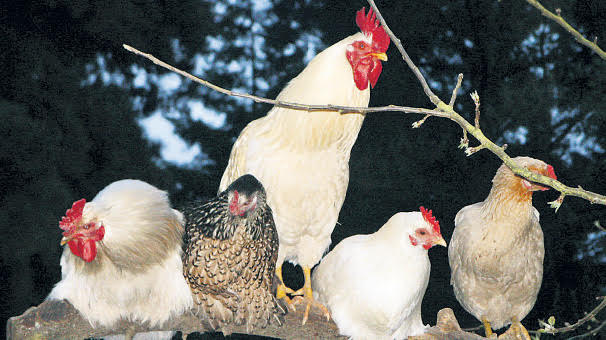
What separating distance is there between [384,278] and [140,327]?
912 millimetres

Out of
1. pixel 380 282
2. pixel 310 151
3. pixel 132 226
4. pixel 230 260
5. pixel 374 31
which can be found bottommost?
pixel 380 282

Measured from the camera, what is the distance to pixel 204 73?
4414 mm

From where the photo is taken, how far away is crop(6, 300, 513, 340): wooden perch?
6.49 ft

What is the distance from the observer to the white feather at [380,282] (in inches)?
87.2

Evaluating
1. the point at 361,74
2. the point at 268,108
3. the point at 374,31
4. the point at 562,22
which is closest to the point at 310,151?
the point at 361,74

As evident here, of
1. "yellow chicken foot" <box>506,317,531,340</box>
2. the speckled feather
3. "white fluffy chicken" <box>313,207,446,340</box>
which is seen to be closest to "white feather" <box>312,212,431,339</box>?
"white fluffy chicken" <box>313,207,446,340</box>

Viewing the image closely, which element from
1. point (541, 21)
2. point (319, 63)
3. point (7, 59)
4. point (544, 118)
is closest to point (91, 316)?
point (319, 63)

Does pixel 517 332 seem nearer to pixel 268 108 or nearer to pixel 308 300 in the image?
pixel 308 300

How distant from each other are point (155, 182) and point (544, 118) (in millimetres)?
3020

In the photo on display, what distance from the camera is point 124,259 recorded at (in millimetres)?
1990

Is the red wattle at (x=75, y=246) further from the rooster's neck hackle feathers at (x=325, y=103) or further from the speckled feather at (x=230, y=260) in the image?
the rooster's neck hackle feathers at (x=325, y=103)

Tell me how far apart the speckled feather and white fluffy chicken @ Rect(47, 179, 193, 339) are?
63 mm

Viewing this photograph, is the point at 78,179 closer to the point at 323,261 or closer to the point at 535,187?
the point at 323,261

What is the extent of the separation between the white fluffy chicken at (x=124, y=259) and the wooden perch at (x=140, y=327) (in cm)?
4
